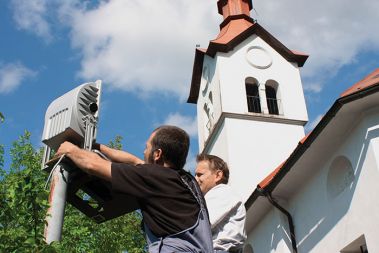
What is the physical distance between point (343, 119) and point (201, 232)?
8479 millimetres

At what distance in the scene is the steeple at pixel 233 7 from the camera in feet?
85.4

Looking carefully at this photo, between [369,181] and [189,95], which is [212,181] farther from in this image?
[189,95]

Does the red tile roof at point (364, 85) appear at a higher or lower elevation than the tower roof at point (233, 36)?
lower

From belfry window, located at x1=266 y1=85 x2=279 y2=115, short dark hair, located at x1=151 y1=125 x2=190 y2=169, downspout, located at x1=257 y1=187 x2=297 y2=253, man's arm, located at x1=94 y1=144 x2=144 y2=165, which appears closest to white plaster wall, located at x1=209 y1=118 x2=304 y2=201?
belfry window, located at x1=266 y1=85 x2=279 y2=115

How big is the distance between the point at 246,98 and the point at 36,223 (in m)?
17.9

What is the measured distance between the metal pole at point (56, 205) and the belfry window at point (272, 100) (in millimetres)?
19325

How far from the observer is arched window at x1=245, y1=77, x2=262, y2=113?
2158 centimetres

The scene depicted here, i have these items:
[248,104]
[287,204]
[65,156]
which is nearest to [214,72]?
[248,104]

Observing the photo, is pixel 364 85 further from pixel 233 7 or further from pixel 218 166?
pixel 233 7

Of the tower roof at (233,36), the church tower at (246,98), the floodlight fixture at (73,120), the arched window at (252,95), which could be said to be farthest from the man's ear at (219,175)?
the tower roof at (233,36)

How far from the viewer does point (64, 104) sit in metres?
3.23

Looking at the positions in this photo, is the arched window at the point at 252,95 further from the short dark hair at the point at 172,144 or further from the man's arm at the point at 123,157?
the short dark hair at the point at 172,144

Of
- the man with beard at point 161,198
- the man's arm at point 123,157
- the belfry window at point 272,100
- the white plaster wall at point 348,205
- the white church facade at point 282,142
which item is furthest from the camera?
the belfry window at point 272,100

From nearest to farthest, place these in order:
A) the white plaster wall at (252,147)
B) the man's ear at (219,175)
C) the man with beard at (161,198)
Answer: the man with beard at (161,198)
the man's ear at (219,175)
the white plaster wall at (252,147)
